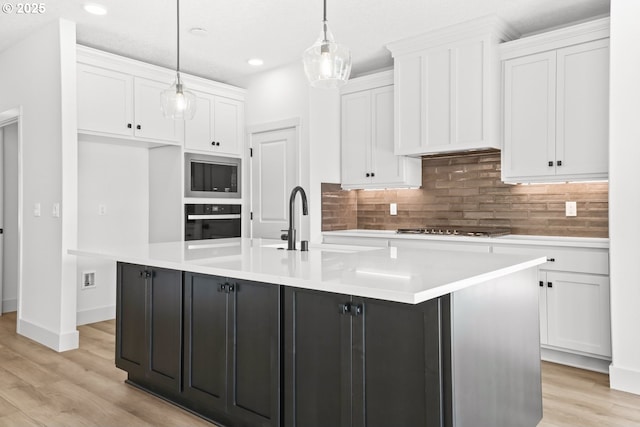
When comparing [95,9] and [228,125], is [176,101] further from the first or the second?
[228,125]

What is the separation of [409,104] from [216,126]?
2.16m

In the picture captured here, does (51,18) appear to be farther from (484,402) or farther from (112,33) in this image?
(484,402)

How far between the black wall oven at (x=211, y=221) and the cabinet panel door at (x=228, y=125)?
645 millimetres

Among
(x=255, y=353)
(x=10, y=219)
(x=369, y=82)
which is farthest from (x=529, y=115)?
(x=10, y=219)

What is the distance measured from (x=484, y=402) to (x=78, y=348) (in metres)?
3.29

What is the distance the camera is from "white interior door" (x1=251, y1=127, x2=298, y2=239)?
500cm

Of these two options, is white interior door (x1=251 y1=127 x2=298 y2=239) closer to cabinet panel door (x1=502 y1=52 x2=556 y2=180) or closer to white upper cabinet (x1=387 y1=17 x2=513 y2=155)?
white upper cabinet (x1=387 y1=17 x2=513 y2=155)

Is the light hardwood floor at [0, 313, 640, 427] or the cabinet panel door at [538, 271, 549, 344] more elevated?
the cabinet panel door at [538, 271, 549, 344]

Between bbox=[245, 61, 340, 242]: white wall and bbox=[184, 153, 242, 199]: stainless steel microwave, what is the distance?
2.12ft

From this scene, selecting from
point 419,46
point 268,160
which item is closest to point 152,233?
point 268,160

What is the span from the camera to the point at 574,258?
3.39 meters

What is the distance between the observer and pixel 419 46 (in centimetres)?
414

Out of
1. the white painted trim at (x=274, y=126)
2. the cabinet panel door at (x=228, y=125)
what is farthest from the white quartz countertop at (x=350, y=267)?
the cabinet panel door at (x=228, y=125)

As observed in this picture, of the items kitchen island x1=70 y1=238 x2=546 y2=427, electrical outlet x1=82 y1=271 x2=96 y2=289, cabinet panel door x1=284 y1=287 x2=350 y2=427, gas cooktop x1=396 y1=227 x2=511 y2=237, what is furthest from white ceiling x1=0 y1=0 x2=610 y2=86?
cabinet panel door x1=284 y1=287 x2=350 y2=427
